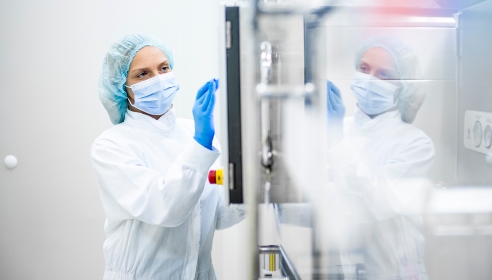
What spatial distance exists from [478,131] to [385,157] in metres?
0.21

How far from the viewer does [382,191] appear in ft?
3.04

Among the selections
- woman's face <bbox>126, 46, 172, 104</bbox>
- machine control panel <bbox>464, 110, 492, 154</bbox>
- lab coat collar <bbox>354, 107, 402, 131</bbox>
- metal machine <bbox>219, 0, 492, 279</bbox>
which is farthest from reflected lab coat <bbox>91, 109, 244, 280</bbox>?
machine control panel <bbox>464, 110, 492, 154</bbox>

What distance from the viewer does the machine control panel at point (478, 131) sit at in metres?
0.94

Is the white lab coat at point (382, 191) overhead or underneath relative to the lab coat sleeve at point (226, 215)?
overhead

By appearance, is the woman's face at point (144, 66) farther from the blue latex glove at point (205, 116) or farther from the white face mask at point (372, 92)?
the white face mask at point (372, 92)

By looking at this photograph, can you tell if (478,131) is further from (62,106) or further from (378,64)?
(62,106)

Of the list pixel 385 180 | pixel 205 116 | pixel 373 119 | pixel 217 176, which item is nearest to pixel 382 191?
pixel 385 180

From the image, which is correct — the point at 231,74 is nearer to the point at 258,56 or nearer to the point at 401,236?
the point at 258,56

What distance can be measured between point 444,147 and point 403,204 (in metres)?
0.15

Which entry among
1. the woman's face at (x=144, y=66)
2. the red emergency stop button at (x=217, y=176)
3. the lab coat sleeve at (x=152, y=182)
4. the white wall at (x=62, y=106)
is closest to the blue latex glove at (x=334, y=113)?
the red emergency stop button at (x=217, y=176)

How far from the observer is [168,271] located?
1.31 metres

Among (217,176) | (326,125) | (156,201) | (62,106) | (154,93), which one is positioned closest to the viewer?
(326,125)

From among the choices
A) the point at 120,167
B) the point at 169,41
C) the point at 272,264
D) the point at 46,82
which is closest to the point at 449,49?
the point at 272,264

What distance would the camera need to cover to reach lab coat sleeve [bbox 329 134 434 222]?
917mm
